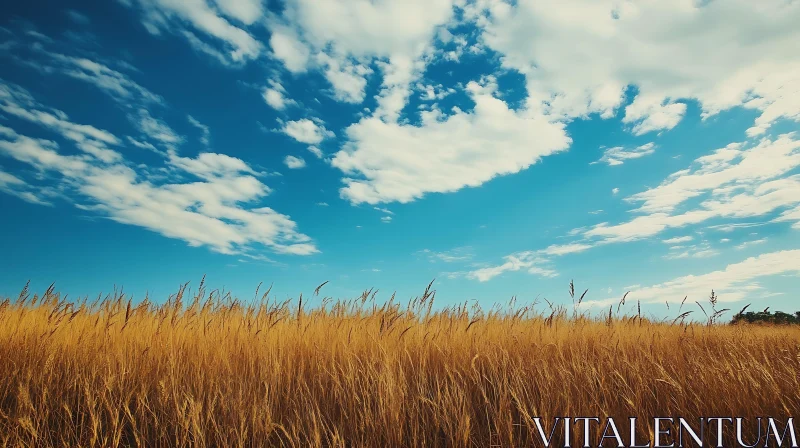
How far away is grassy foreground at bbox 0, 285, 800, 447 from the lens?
3.21m

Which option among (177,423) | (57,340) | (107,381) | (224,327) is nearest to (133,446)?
(177,423)

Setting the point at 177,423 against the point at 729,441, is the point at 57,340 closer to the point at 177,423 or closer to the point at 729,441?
the point at 177,423

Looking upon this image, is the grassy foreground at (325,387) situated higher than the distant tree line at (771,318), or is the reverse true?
the distant tree line at (771,318)

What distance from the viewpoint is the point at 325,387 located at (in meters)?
3.87

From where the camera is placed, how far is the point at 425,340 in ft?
16.6

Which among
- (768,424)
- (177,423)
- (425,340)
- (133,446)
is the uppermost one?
(425,340)

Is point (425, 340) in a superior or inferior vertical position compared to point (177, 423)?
superior

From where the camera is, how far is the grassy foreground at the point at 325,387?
321cm

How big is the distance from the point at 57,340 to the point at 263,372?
3035 millimetres

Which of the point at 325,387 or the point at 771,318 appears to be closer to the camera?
the point at 325,387

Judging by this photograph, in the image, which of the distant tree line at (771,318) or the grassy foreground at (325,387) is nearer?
the grassy foreground at (325,387)

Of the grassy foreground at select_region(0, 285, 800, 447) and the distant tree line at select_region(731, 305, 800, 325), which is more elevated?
the distant tree line at select_region(731, 305, 800, 325)

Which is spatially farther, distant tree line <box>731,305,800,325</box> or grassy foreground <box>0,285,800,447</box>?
distant tree line <box>731,305,800,325</box>

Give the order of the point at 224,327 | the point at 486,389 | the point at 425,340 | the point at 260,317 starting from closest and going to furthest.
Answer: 1. the point at 486,389
2. the point at 425,340
3. the point at 224,327
4. the point at 260,317
